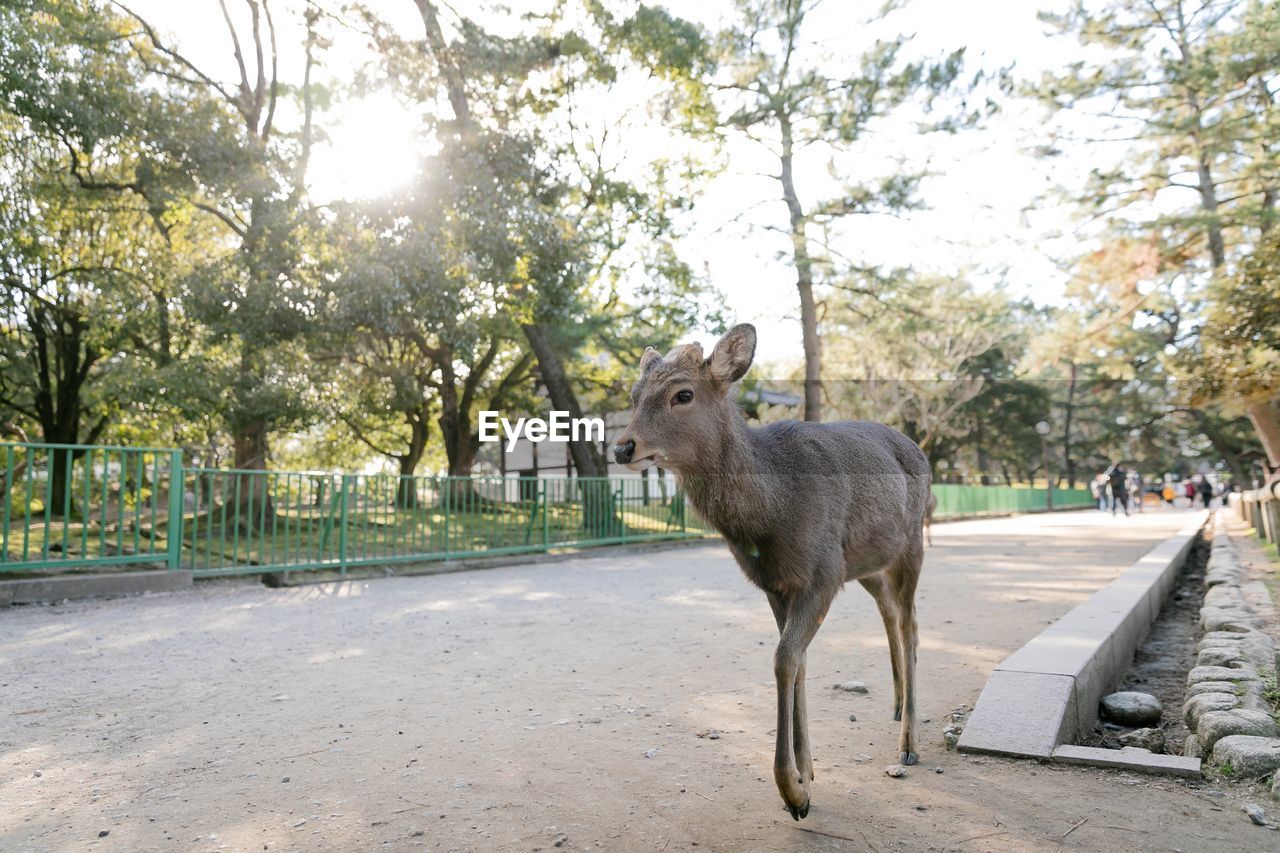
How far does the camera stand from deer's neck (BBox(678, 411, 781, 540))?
322cm

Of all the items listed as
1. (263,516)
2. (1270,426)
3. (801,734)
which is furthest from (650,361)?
(1270,426)

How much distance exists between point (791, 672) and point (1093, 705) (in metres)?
2.53

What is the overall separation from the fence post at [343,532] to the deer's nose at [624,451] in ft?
32.1

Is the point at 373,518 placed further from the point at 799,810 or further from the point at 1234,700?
the point at 1234,700

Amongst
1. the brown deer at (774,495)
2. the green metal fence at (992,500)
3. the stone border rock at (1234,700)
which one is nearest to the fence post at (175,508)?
the brown deer at (774,495)

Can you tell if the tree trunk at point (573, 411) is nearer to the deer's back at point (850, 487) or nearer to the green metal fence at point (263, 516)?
the green metal fence at point (263, 516)

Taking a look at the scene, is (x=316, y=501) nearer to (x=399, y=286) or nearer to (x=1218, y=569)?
(x=399, y=286)

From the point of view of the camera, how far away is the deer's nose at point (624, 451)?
2.94 m

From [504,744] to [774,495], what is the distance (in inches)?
70.5

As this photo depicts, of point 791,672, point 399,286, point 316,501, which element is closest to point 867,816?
point 791,672

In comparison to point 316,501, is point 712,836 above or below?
below

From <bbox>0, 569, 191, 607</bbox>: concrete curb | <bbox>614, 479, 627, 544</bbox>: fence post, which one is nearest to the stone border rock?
<bbox>0, 569, 191, 607</bbox>: concrete curb

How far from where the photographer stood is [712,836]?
288cm

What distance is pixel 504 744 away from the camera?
393 centimetres
